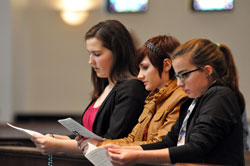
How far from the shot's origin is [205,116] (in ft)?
7.11

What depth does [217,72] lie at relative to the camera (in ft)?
7.63

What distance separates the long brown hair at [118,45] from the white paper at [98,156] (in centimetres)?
110

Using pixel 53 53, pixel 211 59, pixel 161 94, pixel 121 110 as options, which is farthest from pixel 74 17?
pixel 211 59

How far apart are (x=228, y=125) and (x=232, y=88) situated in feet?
0.87

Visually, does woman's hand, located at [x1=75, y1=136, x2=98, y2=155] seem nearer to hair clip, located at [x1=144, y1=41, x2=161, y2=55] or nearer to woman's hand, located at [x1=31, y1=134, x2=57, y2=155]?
woman's hand, located at [x1=31, y1=134, x2=57, y2=155]

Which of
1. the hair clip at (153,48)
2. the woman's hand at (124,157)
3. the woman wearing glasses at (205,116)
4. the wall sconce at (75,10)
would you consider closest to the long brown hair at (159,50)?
the hair clip at (153,48)

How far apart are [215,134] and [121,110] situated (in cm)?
104

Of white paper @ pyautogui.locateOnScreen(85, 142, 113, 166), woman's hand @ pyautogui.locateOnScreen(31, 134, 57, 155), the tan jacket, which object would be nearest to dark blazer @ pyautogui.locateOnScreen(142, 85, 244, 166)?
white paper @ pyautogui.locateOnScreen(85, 142, 113, 166)

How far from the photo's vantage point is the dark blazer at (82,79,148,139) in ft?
9.98

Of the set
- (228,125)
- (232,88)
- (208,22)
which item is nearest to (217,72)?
(232,88)

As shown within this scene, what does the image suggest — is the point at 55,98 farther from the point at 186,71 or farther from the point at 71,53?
the point at 186,71

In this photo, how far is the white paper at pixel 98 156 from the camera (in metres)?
2.18

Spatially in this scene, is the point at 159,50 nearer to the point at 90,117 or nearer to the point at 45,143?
the point at 90,117

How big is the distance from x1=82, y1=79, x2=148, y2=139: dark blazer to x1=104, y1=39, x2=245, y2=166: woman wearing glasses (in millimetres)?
674
